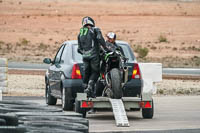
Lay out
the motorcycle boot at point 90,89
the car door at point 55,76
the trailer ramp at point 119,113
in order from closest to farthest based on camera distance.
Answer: the trailer ramp at point 119,113
the motorcycle boot at point 90,89
the car door at point 55,76

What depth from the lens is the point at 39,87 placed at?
24.8 m

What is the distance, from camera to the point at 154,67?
22.0m

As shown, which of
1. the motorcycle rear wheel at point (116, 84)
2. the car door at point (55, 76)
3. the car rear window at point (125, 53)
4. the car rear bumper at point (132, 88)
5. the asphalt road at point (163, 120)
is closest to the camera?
the asphalt road at point (163, 120)

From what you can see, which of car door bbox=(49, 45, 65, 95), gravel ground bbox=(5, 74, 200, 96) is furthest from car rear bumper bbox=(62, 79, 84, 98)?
gravel ground bbox=(5, 74, 200, 96)

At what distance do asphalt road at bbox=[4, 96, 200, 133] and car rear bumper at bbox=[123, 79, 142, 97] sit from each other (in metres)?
0.50

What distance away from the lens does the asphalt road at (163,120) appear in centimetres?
1198

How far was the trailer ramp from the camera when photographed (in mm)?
12336

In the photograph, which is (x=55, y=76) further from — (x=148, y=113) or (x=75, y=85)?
(x=148, y=113)

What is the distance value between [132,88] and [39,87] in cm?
1093

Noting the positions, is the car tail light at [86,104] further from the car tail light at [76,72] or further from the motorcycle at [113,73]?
the car tail light at [76,72]

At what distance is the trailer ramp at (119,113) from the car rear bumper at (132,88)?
1.09 m

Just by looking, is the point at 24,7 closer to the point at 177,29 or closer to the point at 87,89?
the point at 177,29

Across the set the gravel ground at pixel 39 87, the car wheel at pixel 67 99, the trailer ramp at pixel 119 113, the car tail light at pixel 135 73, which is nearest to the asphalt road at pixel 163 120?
the trailer ramp at pixel 119 113

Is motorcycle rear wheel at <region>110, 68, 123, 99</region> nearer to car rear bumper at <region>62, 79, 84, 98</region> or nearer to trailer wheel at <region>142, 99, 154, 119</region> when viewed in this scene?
trailer wheel at <region>142, 99, 154, 119</region>
